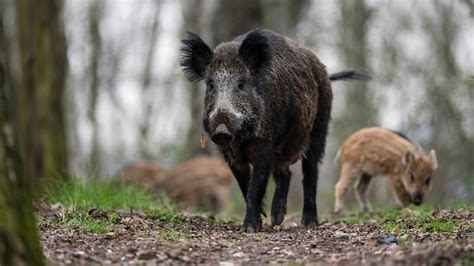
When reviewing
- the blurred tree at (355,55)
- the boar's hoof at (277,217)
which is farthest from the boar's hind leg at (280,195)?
the blurred tree at (355,55)

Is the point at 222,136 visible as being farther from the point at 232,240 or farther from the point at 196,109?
the point at 196,109

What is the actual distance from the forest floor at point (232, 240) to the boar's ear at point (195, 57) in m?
1.51

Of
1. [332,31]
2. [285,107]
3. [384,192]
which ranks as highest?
[332,31]

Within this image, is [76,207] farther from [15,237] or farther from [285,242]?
[15,237]

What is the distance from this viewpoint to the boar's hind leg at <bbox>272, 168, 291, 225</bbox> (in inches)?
363

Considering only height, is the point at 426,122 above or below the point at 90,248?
above

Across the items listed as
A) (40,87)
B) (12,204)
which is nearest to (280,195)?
(12,204)

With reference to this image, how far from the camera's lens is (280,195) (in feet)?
31.1

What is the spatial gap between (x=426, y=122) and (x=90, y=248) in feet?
48.9

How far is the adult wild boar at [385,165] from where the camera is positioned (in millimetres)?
12625

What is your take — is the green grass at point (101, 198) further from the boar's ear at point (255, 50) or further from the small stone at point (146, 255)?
the small stone at point (146, 255)

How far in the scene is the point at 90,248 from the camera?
248 inches

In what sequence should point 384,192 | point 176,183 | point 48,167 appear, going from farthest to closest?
point 384,192, point 176,183, point 48,167

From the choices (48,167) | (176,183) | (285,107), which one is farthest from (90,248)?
(176,183)
